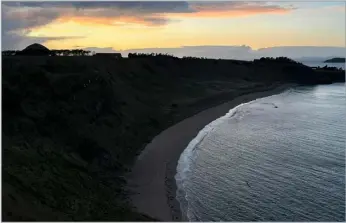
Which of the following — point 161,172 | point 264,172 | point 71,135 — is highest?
point 71,135

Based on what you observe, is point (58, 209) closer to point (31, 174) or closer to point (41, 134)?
point (31, 174)

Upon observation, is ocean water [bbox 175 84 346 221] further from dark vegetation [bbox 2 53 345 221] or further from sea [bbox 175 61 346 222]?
dark vegetation [bbox 2 53 345 221]

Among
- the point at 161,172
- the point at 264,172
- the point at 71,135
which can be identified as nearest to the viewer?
the point at 161,172

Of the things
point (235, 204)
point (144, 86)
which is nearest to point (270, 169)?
point (235, 204)

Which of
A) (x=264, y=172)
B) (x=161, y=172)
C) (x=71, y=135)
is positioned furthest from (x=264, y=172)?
(x=71, y=135)

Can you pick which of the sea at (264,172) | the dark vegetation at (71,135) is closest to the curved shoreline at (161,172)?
the sea at (264,172)

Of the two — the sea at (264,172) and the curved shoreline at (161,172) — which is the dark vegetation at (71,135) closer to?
the curved shoreline at (161,172)

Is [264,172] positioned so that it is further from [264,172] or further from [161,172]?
[161,172]
